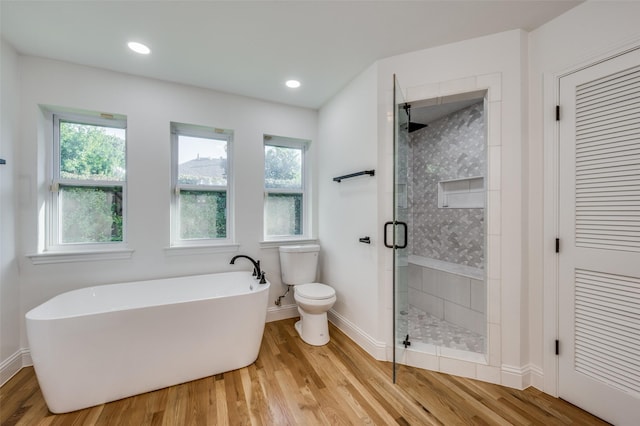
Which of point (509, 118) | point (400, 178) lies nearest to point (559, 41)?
point (509, 118)

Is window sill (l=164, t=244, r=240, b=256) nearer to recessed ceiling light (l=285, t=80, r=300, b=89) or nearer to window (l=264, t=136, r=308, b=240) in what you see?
window (l=264, t=136, r=308, b=240)

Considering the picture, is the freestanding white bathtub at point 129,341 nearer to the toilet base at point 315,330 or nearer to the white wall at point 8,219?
the white wall at point 8,219

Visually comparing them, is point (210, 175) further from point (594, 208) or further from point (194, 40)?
point (594, 208)

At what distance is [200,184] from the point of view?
8.75 feet

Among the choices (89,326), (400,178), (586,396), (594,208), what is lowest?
(586,396)

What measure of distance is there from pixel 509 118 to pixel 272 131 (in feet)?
7.20

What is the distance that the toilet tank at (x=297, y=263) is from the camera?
107 inches

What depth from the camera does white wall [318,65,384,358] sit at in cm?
215

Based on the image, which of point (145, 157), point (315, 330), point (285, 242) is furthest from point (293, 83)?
point (315, 330)

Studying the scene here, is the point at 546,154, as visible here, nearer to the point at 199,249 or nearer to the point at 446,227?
the point at 446,227

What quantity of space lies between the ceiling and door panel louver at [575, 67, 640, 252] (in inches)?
23.3

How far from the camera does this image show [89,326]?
1524mm

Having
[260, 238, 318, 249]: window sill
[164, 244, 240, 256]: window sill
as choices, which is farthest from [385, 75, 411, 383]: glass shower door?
[164, 244, 240, 256]: window sill

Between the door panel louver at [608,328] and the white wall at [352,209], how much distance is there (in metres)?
1.28
